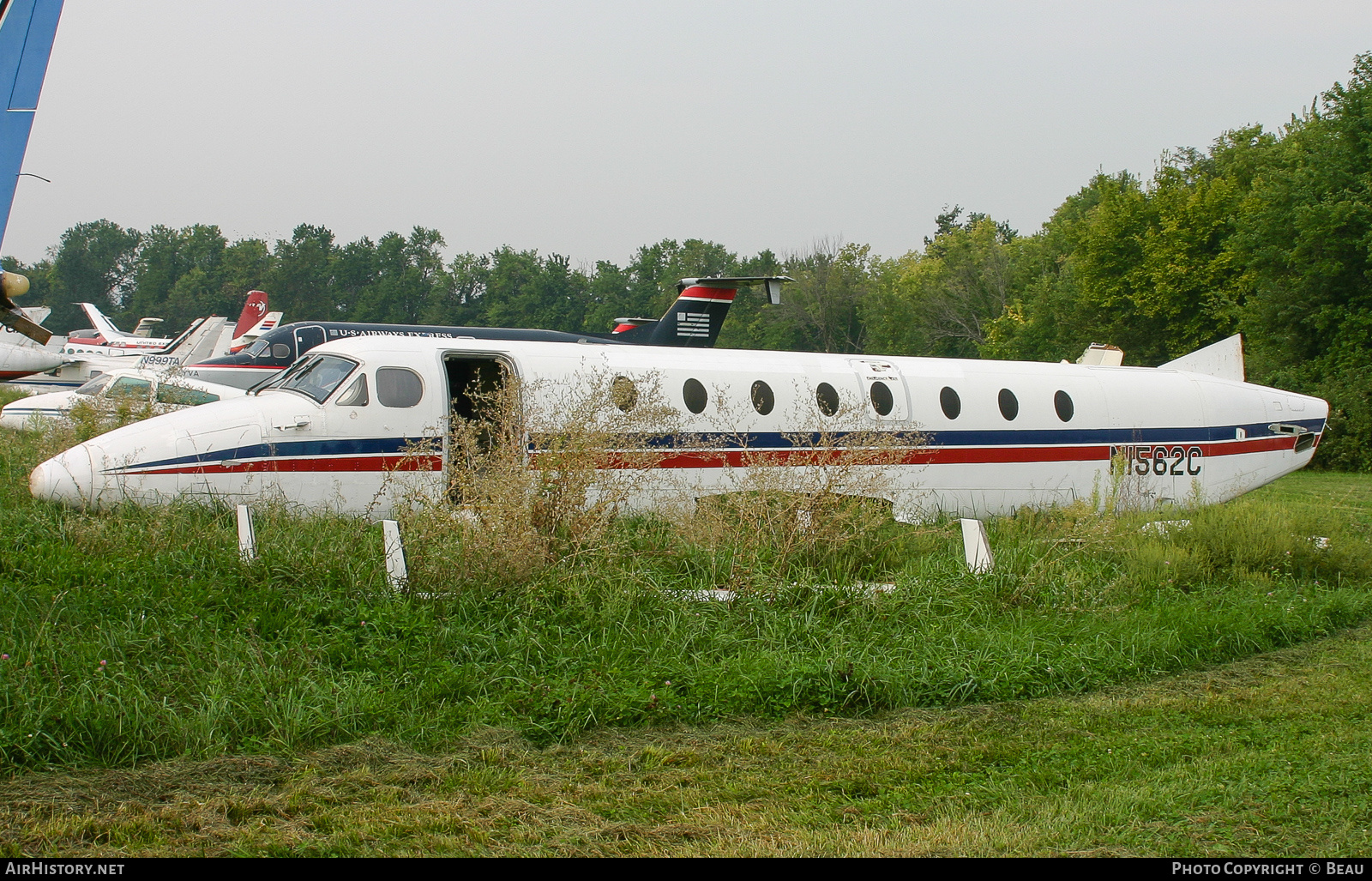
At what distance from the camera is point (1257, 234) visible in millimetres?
33125

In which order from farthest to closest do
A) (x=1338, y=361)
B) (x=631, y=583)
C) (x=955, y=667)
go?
(x=1338, y=361) < (x=631, y=583) < (x=955, y=667)

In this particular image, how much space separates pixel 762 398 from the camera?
10969 mm

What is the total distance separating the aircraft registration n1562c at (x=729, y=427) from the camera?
8.37 m

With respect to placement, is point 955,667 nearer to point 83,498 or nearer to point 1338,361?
point 83,498

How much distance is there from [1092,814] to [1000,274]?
A: 65.5 meters

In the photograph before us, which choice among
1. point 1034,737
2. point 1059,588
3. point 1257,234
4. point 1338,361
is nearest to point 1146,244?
point 1257,234

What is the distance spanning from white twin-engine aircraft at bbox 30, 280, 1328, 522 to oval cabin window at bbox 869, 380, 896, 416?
2 cm

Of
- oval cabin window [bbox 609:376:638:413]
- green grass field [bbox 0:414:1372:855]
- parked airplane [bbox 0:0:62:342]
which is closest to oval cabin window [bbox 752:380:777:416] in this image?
oval cabin window [bbox 609:376:638:413]

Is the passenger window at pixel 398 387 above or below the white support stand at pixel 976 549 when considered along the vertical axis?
above

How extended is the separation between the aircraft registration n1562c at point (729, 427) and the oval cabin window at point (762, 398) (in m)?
0.03

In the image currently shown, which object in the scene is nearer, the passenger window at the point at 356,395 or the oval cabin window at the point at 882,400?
the passenger window at the point at 356,395

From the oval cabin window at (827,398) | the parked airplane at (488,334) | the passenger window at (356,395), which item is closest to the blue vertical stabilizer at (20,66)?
the passenger window at (356,395)

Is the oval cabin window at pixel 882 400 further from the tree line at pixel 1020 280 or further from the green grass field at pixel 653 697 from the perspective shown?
the tree line at pixel 1020 280

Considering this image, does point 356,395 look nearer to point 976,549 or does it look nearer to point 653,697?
point 653,697
